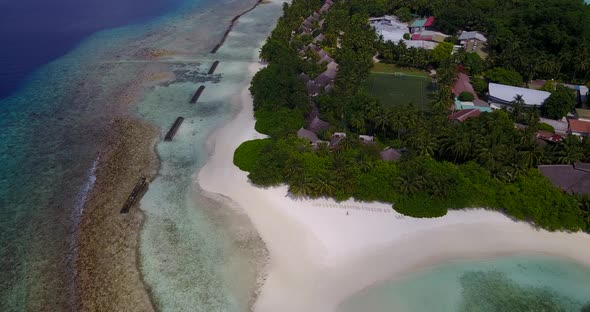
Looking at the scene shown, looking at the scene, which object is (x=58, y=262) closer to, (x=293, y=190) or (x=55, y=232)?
(x=55, y=232)

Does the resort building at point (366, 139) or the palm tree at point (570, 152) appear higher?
the palm tree at point (570, 152)

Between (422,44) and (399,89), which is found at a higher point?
(422,44)

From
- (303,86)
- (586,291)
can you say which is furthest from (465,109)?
(586,291)

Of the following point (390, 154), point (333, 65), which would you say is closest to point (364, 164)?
point (390, 154)

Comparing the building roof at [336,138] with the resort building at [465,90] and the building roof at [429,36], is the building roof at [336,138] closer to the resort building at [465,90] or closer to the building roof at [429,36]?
the resort building at [465,90]

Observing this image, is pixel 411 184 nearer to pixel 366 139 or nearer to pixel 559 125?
pixel 366 139

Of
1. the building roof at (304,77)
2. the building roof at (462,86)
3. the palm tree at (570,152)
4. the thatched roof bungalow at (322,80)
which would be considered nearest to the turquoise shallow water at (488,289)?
the palm tree at (570,152)

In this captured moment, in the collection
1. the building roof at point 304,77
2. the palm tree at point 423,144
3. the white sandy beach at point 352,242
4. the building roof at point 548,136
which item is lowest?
the white sandy beach at point 352,242
